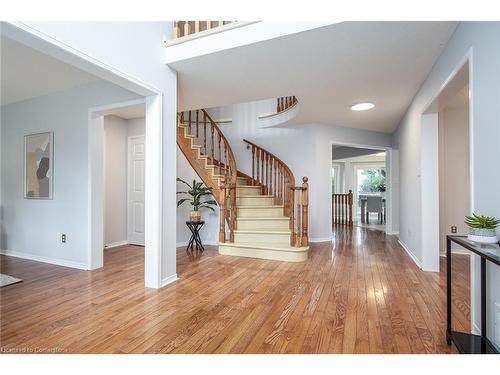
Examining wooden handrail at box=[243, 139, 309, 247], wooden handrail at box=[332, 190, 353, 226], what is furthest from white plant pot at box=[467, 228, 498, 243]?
wooden handrail at box=[332, 190, 353, 226]

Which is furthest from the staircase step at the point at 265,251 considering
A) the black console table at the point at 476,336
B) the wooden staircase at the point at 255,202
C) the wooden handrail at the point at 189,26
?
the wooden handrail at the point at 189,26

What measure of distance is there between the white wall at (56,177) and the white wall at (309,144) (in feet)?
10.6

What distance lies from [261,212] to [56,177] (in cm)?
310

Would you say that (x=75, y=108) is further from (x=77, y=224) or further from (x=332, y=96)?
(x=332, y=96)

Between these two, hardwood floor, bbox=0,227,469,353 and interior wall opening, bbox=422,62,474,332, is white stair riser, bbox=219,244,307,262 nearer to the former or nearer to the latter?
hardwood floor, bbox=0,227,469,353

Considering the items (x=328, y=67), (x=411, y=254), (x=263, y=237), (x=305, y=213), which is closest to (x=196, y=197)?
(x=263, y=237)

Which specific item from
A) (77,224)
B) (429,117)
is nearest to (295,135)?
(429,117)

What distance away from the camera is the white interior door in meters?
4.60

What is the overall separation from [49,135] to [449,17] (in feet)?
14.6

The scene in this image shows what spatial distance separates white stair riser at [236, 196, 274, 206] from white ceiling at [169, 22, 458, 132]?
1767mm

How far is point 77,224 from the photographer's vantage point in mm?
3256

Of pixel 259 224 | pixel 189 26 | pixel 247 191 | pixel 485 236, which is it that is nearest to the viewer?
pixel 485 236

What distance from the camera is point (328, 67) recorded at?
2701 millimetres

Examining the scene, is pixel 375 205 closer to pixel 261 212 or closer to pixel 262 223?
pixel 261 212
